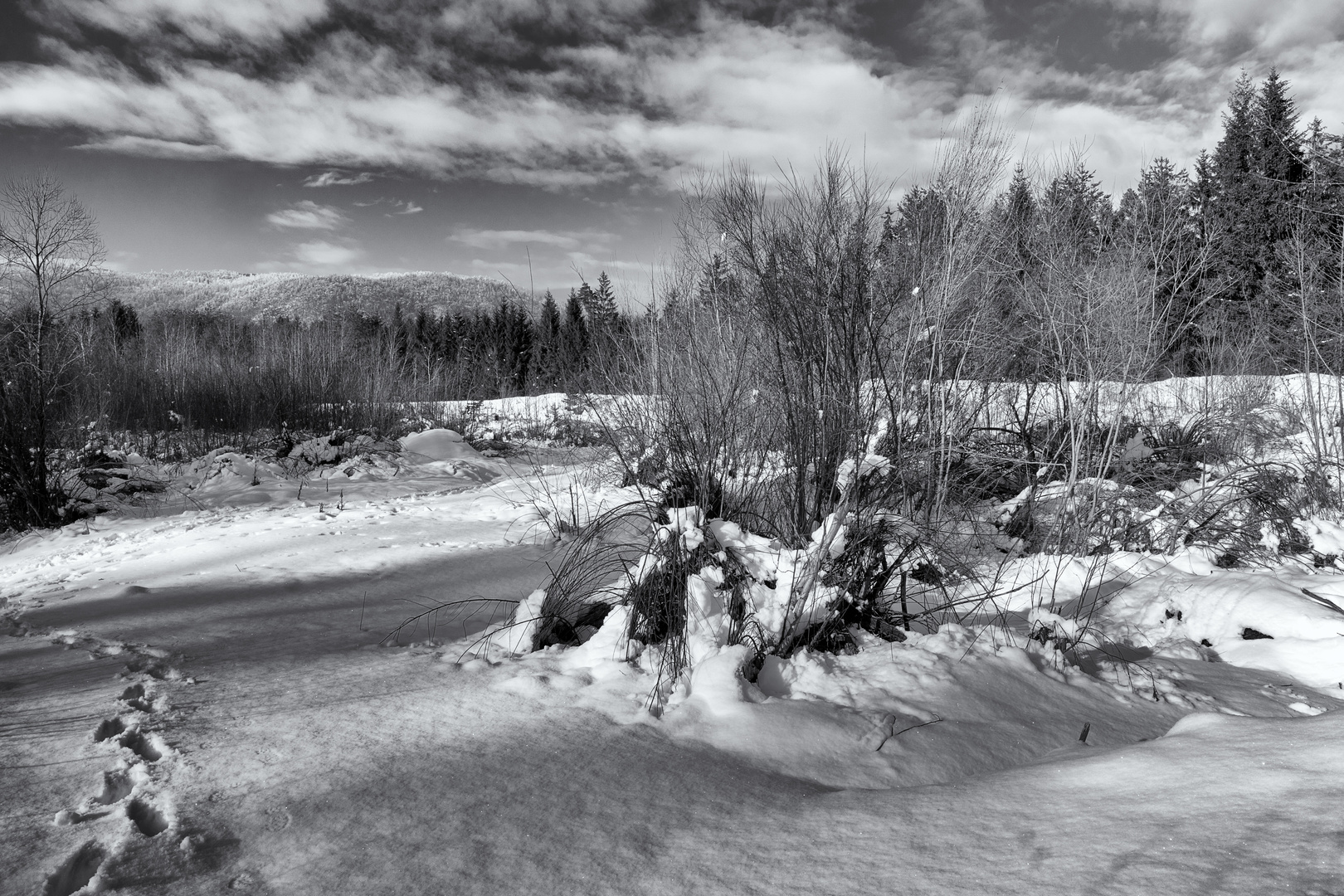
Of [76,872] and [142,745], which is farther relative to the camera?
[142,745]

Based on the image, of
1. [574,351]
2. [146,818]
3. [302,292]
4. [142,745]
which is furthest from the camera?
[302,292]

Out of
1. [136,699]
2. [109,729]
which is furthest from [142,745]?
[136,699]

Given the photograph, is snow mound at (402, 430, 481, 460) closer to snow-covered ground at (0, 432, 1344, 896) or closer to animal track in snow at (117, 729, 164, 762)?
snow-covered ground at (0, 432, 1344, 896)

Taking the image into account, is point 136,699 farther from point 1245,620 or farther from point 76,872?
point 1245,620

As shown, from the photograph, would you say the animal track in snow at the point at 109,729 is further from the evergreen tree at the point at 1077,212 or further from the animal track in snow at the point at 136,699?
the evergreen tree at the point at 1077,212

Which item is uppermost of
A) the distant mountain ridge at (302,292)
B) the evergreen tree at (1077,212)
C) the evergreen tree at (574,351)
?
the distant mountain ridge at (302,292)

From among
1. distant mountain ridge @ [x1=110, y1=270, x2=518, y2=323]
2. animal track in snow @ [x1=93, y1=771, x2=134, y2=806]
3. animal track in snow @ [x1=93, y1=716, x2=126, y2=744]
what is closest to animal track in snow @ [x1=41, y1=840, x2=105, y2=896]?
animal track in snow @ [x1=93, y1=771, x2=134, y2=806]

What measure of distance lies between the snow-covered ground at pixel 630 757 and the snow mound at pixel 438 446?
5796 mm

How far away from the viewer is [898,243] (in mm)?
5801

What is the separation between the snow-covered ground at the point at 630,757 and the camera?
1.28 metres

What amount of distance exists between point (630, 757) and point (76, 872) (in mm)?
1112

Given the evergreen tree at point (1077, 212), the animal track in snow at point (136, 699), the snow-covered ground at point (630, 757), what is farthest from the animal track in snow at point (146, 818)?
the evergreen tree at point (1077, 212)

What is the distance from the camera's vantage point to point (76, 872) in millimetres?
1303

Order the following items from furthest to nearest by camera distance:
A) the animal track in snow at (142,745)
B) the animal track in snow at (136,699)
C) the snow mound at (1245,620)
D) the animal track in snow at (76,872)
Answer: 1. the snow mound at (1245,620)
2. the animal track in snow at (136,699)
3. the animal track in snow at (142,745)
4. the animal track in snow at (76,872)
